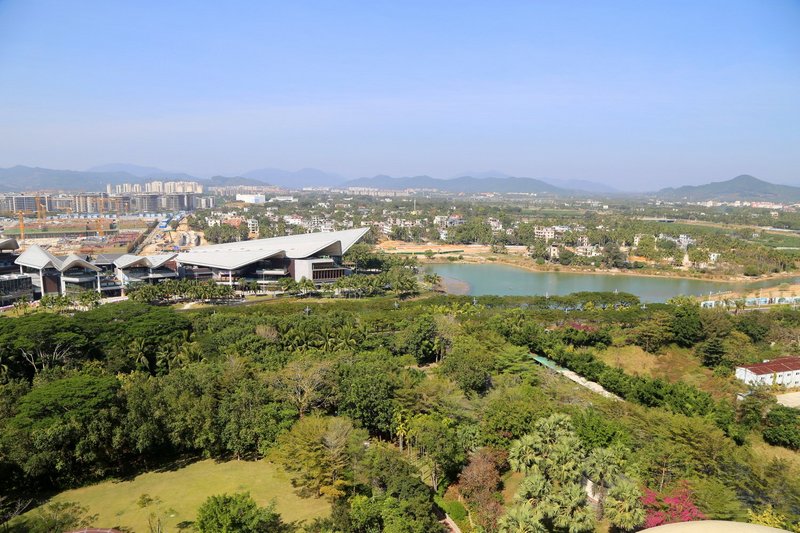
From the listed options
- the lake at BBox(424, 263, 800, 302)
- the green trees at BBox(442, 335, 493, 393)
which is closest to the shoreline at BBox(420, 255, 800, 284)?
the lake at BBox(424, 263, 800, 302)

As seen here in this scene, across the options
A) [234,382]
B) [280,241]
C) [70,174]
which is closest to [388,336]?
[234,382]

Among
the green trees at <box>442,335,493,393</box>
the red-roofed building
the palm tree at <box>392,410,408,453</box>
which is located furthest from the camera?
the red-roofed building

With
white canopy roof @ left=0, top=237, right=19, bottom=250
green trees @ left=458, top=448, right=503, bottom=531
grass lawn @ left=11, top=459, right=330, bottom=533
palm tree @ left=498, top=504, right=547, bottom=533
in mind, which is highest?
white canopy roof @ left=0, top=237, right=19, bottom=250

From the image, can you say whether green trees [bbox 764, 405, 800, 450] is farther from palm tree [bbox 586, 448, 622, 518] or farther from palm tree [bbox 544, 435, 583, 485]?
palm tree [bbox 544, 435, 583, 485]

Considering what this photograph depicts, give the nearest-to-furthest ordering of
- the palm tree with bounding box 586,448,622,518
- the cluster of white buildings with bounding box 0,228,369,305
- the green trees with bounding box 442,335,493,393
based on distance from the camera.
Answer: the palm tree with bounding box 586,448,622,518 → the green trees with bounding box 442,335,493,393 → the cluster of white buildings with bounding box 0,228,369,305

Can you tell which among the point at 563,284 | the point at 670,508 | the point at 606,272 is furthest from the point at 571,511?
the point at 606,272

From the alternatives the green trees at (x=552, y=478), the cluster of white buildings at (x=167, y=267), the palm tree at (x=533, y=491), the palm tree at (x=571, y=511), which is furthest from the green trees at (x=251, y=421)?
the cluster of white buildings at (x=167, y=267)

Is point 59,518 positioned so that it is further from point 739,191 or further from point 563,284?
point 739,191
